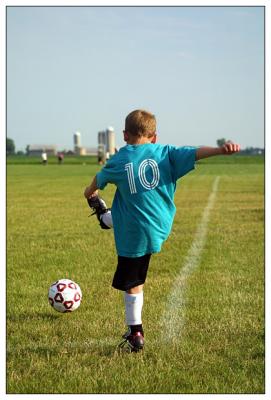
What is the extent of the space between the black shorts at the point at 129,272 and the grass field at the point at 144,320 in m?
0.50

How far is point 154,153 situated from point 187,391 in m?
1.85

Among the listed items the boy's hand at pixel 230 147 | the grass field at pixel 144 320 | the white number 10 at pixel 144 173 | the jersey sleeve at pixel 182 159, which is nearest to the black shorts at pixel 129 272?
the grass field at pixel 144 320

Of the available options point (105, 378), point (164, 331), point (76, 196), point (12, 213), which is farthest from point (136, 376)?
point (76, 196)

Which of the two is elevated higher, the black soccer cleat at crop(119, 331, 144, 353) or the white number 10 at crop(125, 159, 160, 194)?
the white number 10 at crop(125, 159, 160, 194)

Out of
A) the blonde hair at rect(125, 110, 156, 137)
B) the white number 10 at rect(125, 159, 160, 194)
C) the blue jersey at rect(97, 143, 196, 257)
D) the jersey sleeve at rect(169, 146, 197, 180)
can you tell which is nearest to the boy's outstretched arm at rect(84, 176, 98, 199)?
the blue jersey at rect(97, 143, 196, 257)

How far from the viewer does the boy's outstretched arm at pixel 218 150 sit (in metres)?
4.41

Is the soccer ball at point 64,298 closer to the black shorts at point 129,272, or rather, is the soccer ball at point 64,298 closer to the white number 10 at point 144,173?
the black shorts at point 129,272

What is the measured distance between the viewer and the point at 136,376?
4156 millimetres

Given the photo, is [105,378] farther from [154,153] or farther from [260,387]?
[154,153]

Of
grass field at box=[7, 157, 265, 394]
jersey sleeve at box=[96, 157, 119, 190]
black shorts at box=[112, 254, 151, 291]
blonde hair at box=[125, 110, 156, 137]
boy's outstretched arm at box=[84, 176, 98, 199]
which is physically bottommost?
grass field at box=[7, 157, 265, 394]

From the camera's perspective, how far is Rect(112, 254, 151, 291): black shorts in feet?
16.1

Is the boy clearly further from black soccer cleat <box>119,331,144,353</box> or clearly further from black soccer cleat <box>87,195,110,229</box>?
black soccer cleat <box>87,195,110,229</box>

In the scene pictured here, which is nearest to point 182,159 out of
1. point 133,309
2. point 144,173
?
point 144,173

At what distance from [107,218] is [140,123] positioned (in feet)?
3.23
